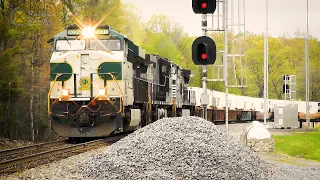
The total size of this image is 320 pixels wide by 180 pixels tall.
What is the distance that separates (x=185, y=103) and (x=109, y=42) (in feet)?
50.6

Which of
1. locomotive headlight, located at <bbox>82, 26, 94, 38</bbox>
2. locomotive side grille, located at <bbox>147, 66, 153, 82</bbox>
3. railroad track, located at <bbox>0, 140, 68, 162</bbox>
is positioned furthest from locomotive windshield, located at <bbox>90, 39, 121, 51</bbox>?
locomotive side grille, located at <bbox>147, 66, 153, 82</bbox>

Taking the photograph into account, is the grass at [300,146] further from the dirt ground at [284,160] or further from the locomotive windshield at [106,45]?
the locomotive windshield at [106,45]

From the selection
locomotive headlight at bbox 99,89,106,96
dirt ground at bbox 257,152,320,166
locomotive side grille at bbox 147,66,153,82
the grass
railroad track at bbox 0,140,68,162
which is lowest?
the grass

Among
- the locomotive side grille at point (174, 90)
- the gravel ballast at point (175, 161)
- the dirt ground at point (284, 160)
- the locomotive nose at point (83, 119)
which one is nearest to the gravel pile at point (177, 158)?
the gravel ballast at point (175, 161)

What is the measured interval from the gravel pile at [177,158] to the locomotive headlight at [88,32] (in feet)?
23.3

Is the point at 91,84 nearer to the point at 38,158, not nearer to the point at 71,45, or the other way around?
the point at 71,45

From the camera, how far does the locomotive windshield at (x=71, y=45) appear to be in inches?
769

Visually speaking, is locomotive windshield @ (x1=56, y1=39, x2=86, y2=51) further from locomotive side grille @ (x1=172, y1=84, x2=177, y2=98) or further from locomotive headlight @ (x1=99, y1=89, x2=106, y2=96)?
locomotive side grille @ (x1=172, y1=84, x2=177, y2=98)

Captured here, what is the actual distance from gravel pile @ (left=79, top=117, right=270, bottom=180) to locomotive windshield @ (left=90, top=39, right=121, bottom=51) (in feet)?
22.1

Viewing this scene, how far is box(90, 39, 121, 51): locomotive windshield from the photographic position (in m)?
19.5

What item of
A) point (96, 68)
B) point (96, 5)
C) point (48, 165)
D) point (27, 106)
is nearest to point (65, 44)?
point (96, 68)

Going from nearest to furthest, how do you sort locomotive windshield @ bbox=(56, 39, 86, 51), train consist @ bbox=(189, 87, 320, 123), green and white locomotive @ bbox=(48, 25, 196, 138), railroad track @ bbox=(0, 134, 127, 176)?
railroad track @ bbox=(0, 134, 127, 176)
green and white locomotive @ bbox=(48, 25, 196, 138)
locomotive windshield @ bbox=(56, 39, 86, 51)
train consist @ bbox=(189, 87, 320, 123)

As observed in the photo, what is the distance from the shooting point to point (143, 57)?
22.3 meters

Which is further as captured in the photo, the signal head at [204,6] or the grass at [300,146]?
the grass at [300,146]
